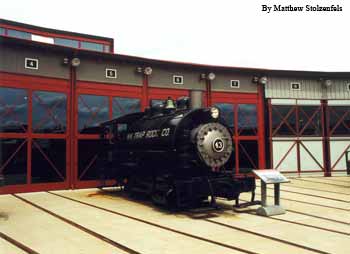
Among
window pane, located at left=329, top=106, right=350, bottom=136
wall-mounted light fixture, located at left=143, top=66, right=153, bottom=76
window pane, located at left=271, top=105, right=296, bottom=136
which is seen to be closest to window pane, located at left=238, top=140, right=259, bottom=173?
window pane, located at left=271, top=105, right=296, bottom=136

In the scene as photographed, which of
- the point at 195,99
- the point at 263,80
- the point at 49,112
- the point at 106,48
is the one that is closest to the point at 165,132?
the point at 195,99

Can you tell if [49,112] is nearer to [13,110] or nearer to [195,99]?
[13,110]

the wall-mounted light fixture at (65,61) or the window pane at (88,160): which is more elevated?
the wall-mounted light fixture at (65,61)

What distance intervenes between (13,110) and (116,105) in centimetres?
431

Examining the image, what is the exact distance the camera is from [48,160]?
14.0 meters

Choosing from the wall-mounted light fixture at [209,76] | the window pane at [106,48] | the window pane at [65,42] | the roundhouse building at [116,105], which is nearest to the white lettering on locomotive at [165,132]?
the roundhouse building at [116,105]

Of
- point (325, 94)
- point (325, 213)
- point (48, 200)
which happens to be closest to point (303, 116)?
point (325, 94)

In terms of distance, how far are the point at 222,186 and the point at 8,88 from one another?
8995mm

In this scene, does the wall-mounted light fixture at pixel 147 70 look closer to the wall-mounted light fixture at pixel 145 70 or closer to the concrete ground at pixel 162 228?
the wall-mounted light fixture at pixel 145 70

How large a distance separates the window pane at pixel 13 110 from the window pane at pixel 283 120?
1216cm

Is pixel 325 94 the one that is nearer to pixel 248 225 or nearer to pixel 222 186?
pixel 222 186

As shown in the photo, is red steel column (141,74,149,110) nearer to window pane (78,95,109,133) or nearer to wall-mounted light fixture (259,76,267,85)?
window pane (78,95,109,133)

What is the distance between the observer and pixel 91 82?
50.0 feet

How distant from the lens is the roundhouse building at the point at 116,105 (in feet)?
44.1
